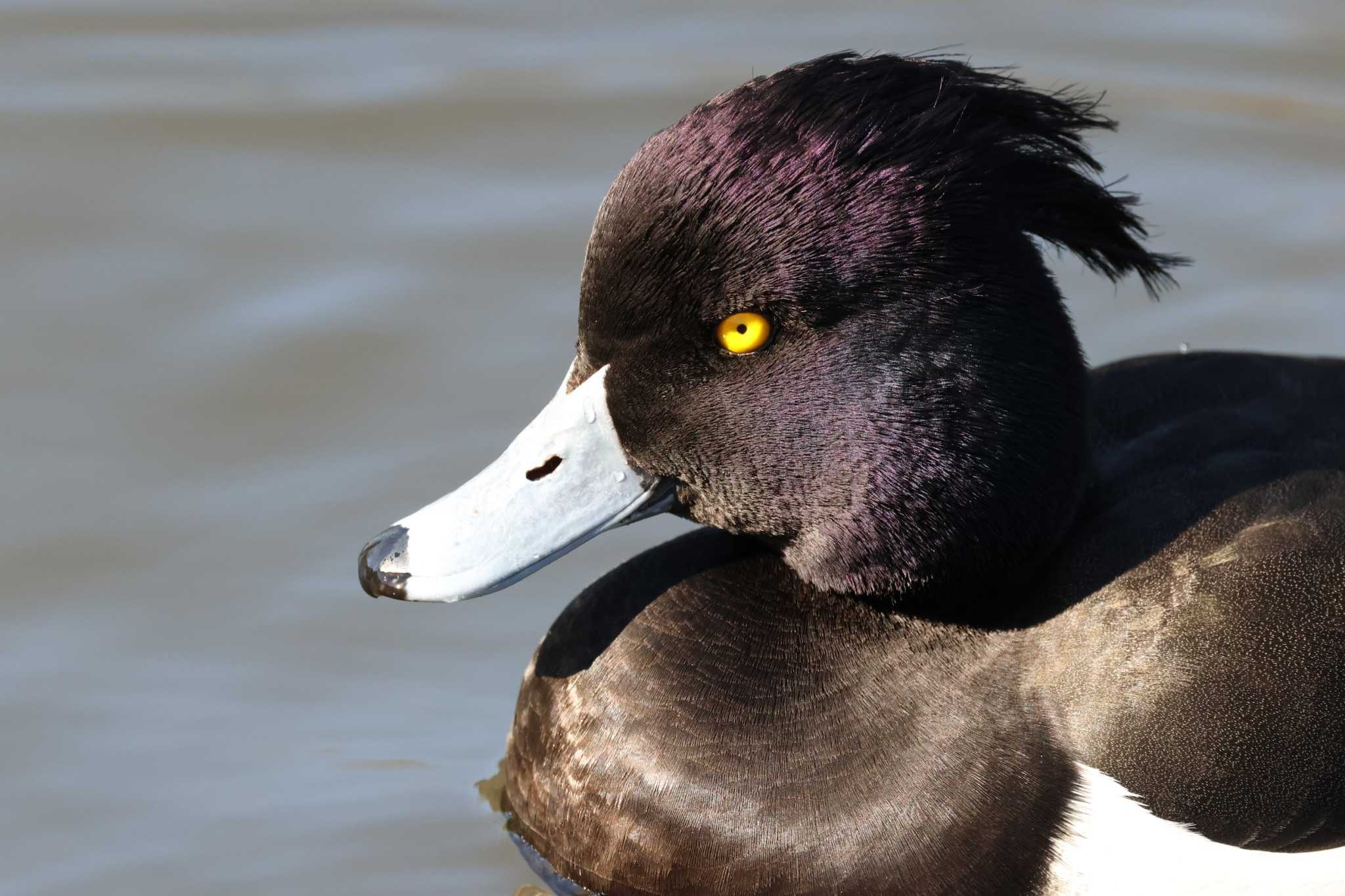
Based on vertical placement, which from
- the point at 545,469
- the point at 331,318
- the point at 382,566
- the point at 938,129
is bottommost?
the point at 382,566

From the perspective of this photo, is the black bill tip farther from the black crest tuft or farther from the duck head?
the black crest tuft

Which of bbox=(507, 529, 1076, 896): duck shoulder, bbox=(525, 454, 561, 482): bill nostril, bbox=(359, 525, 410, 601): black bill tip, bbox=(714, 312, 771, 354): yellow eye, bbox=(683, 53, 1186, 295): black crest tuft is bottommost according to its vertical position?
bbox=(507, 529, 1076, 896): duck shoulder

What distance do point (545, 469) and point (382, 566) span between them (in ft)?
1.18

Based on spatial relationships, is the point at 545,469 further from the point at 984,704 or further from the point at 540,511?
the point at 984,704

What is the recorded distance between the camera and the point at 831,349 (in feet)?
11.8

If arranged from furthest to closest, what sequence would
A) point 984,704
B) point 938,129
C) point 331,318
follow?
point 331,318 → point 984,704 → point 938,129

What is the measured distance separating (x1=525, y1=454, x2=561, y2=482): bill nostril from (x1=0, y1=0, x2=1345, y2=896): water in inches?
38.9

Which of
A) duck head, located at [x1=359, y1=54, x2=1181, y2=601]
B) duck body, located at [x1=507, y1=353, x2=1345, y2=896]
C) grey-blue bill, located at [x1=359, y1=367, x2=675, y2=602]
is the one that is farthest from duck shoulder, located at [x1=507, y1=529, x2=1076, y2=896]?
grey-blue bill, located at [x1=359, y1=367, x2=675, y2=602]

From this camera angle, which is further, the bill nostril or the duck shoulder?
the bill nostril

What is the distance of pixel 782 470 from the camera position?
3.72m

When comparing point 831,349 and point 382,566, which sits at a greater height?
point 831,349

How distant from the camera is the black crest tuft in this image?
350 cm

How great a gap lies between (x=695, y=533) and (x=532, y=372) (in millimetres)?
1541

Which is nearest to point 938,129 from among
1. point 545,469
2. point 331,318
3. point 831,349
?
point 831,349
